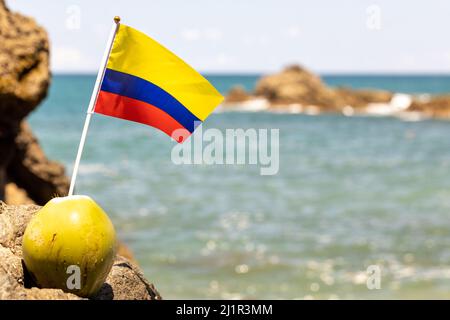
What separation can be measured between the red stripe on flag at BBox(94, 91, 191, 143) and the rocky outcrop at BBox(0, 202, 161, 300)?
2.95 feet

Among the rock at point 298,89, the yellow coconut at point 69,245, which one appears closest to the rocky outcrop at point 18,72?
the yellow coconut at point 69,245

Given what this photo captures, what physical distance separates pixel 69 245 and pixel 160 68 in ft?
5.12

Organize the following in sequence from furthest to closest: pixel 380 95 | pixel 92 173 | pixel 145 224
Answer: pixel 380 95
pixel 92 173
pixel 145 224

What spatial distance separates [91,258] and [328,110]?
2428 inches

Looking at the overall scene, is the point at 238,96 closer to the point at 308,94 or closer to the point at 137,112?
the point at 308,94

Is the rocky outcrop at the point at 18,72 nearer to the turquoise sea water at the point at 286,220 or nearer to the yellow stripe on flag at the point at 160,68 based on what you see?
the yellow stripe on flag at the point at 160,68

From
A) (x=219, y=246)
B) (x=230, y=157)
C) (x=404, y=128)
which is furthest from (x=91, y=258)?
(x=404, y=128)

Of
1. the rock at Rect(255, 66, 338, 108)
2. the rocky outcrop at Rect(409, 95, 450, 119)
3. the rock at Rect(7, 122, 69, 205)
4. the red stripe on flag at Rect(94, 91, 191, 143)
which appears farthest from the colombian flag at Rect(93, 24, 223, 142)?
the rock at Rect(255, 66, 338, 108)

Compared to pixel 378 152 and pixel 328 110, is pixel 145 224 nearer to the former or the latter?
pixel 378 152

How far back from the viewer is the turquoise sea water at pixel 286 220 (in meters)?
11.5

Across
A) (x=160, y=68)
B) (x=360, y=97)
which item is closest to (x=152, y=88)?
(x=160, y=68)

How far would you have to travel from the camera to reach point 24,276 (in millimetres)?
4344

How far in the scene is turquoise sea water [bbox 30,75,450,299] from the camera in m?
11.5
